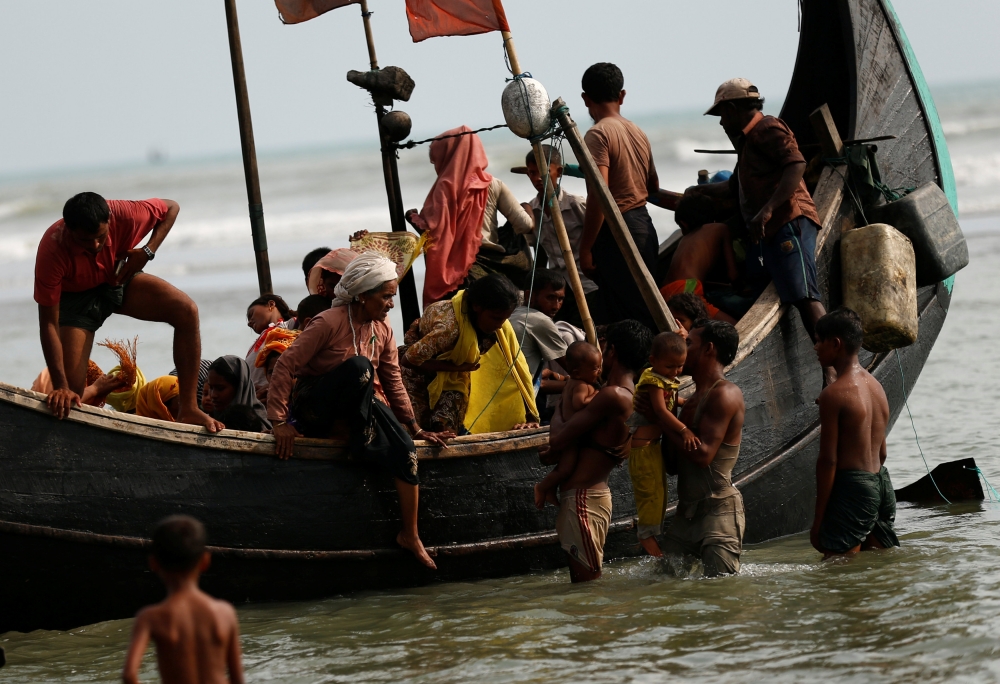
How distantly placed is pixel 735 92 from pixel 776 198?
62 cm

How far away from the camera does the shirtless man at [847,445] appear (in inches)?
213

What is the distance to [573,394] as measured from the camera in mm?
5281

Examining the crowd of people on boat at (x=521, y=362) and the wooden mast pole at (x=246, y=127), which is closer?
the crowd of people on boat at (x=521, y=362)

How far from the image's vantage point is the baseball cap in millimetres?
6445

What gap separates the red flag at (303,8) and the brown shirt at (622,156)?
5.56 feet

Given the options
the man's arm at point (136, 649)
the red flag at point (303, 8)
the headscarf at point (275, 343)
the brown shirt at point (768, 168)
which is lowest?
the man's arm at point (136, 649)

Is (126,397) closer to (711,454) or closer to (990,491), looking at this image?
(711,454)

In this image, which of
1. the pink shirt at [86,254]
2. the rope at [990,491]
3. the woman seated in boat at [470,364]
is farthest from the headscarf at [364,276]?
the rope at [990,491]

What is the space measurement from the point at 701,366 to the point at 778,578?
106cm

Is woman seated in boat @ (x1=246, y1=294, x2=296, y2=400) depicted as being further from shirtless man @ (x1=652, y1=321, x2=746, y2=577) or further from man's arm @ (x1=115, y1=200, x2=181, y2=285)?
shirtless man @ (x1=652, y1=321, x2=746, y2=577)

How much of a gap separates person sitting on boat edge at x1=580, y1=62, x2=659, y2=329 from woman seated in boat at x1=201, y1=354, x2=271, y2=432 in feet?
6.66

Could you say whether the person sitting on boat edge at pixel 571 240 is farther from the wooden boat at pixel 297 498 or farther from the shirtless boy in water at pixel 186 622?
the shirtless boy in water at pixel 186 622

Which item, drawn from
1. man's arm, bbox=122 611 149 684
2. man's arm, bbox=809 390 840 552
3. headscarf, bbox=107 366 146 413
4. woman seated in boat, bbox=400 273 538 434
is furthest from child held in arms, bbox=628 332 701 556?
headscarf, bbox=107 366 146 413

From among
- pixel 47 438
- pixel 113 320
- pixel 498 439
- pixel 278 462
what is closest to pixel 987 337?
pixel 498 439
